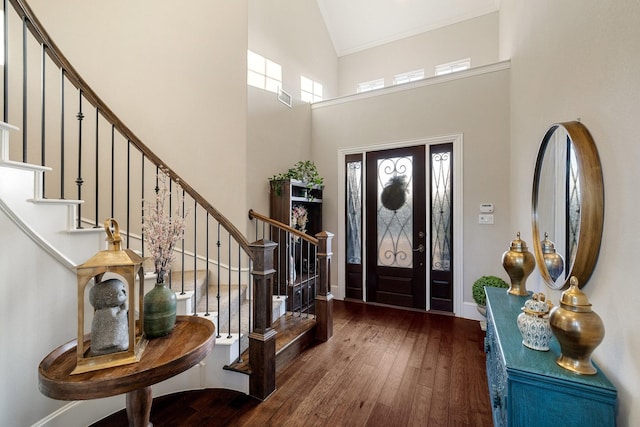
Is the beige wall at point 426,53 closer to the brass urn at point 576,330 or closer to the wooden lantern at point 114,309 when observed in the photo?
the brass urn at point 576,330

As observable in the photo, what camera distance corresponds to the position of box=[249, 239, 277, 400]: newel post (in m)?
2.01

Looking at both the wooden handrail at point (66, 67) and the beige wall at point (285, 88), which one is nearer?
the wooden handrail at point (66, 67)

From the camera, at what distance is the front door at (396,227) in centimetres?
384

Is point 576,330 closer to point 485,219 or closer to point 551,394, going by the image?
point 551,394

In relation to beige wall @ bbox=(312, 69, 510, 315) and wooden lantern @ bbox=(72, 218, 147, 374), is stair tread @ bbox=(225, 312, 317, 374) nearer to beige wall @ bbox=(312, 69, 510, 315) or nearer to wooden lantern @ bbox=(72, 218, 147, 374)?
wooden lantern @ bbox=(72, 218, 147, 374)

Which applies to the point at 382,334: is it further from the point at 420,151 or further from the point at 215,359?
the point at 420,151

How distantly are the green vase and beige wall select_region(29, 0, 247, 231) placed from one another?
1.92 metres

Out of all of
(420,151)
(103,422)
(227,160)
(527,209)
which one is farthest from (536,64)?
(103,422)

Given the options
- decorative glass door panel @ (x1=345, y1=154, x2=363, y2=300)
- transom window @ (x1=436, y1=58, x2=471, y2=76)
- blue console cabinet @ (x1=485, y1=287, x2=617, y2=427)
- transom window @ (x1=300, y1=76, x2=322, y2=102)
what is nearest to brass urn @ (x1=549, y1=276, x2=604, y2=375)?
blue console cabinet @ (x1=485, y1=287, x2=617, y2=427)

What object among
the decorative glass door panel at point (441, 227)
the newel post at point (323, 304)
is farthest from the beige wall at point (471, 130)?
the newel post at point (323, 304)

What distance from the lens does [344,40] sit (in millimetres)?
5633

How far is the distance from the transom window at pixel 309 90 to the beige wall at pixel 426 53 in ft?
3.49

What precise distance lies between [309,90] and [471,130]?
2.60 m

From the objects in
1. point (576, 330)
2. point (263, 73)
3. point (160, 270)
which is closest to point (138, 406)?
point (160, 270)
